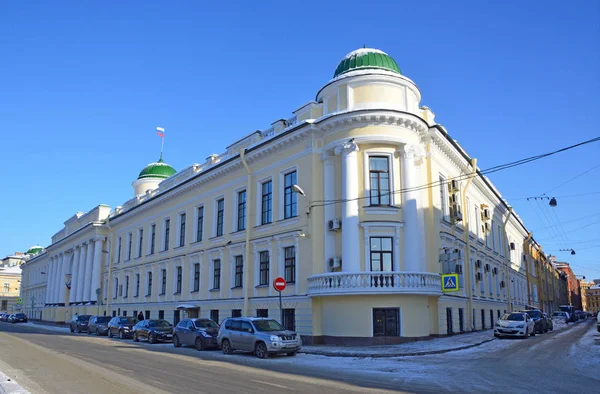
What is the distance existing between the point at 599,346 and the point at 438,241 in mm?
7431

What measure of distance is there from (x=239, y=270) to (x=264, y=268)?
244cm

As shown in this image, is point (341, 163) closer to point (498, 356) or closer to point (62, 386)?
point (498, 356)

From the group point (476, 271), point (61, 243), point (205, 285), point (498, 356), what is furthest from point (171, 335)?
point (61, 243)

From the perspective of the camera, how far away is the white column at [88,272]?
165ft

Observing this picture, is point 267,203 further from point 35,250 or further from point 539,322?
point 35,250

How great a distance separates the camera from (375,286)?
20.4 metres

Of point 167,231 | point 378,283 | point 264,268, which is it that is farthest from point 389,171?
point 167,231

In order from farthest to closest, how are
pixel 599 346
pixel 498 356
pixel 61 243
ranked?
1. pixel 61 243
2. pixel 599 346
3. pixel 498 356

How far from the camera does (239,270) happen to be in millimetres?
28219

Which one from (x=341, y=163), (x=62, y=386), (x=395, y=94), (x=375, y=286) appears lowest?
(x=62, y=386)

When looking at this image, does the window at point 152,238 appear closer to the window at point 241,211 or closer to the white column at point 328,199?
the window at point 241,211

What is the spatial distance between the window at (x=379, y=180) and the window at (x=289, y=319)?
6492mm

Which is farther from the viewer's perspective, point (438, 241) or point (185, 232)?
point (185, 232)

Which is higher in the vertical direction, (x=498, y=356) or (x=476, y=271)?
(x=476, y=271)
